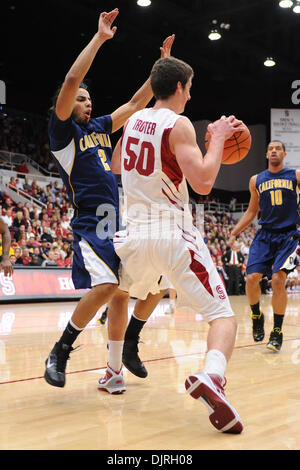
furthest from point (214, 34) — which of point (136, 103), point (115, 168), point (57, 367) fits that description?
point (57, 367)

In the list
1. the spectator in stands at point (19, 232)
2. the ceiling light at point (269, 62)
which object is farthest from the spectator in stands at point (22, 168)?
the ceiling light at point (269, 62)

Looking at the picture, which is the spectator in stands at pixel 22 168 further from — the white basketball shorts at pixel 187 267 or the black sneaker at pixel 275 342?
the white basketball shorts at pixel 187 267

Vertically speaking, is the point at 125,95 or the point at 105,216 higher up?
the point at 125,95

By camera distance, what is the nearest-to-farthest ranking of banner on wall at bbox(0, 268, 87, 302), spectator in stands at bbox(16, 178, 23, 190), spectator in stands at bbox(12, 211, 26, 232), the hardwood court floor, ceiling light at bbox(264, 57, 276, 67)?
the hardwood court floor → banner on wall at bbox(0, 268, 87, 302) → spectator in stands at bbox(12, 211, 26, 232) → spectator in stands at bbox(16, 178, 23, 190) → ceiling light at bbox(264, 57, 276, 67)

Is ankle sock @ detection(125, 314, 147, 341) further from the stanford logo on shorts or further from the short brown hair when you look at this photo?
the short brown hair

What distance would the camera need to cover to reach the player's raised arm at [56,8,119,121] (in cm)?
296

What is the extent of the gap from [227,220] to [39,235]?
38.3 feet

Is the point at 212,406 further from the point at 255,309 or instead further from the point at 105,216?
the point at 255,309

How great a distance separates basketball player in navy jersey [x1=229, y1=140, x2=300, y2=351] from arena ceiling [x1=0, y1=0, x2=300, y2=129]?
34.6ft

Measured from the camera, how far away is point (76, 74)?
296 cm

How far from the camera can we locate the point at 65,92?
9.78 ft

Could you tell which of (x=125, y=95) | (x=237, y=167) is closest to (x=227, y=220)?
(x=237, y=167)

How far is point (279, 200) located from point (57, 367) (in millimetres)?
3095

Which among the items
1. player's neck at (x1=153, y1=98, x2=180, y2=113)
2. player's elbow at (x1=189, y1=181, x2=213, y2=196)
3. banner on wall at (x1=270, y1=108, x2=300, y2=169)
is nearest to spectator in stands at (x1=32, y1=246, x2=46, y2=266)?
player's neck at (x1=153, y1=98, x2=180, y2=113)
